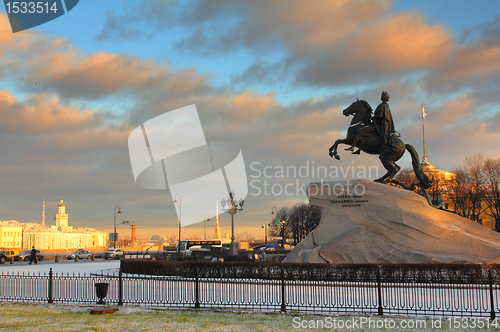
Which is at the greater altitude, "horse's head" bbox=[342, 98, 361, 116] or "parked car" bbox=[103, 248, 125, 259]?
"horse's head" bbox=[342, 98, 361, 116]

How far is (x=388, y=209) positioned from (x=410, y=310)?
27.2ft

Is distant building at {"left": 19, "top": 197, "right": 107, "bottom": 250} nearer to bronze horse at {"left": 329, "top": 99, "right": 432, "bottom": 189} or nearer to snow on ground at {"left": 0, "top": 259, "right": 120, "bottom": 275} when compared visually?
snow on ground at {"left": 0, "top": 259, "right": 120, "bottom": 275}

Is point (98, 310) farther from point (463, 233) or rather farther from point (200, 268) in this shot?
point (463, 233)

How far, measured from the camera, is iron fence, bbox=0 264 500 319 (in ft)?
41.1

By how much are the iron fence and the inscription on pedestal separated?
3.54 meters

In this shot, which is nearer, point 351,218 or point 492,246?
point 492,246

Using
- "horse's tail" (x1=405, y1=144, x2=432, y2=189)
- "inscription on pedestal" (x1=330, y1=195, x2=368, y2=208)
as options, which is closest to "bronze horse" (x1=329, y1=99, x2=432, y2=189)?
"horse's tail" (x1=405, y1=144, x2=432, y2=189)

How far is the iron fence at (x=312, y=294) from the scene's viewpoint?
12.5 meters

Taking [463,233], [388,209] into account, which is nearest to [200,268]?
[388,209]

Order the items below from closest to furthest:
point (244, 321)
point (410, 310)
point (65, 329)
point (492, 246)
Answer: point (65, 329)
point (244, 321)
point (410, 310)
point (492, 246)

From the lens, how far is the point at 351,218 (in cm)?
2089

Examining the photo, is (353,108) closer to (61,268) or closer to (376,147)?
(376,147)

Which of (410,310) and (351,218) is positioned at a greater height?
(351,218)

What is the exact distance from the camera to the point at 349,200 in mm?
21094
